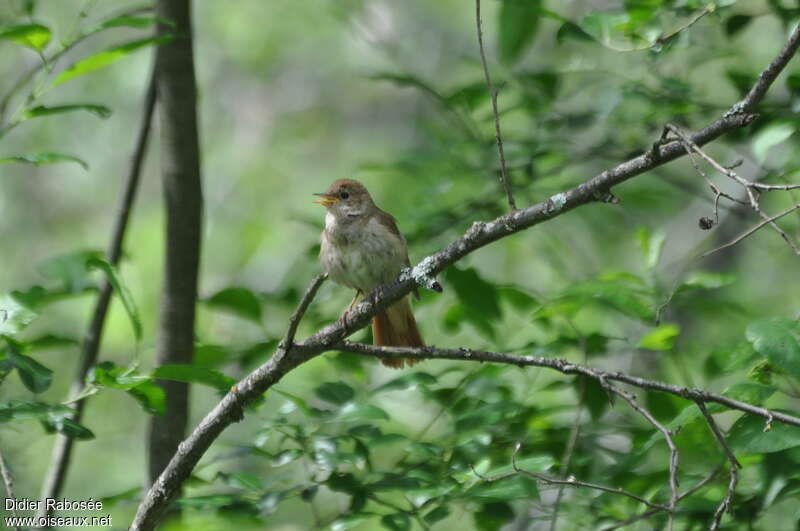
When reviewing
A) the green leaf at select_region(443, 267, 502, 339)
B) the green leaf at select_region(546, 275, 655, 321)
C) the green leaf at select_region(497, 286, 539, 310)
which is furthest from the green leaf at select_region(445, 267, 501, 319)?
the green leaf at select_region(546, 275, 655, 321)

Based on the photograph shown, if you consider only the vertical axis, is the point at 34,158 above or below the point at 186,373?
above

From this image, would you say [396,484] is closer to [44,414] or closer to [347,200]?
[44,414]

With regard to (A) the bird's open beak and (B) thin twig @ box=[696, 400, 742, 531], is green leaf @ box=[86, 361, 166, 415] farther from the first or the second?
(A) the bird's open beak

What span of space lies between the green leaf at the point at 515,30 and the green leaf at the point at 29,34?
6.38 ft

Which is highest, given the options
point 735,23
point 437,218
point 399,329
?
point 735,23

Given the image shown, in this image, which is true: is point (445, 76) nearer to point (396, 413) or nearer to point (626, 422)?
point (396, 413)

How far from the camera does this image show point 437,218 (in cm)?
437

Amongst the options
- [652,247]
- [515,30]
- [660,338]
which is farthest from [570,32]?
[660,338]

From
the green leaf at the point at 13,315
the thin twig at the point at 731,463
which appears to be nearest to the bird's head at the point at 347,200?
the green leaf at the point at 13,315

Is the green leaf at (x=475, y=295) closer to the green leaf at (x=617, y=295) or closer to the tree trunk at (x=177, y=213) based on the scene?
the green leaf at (x=617, y=295)

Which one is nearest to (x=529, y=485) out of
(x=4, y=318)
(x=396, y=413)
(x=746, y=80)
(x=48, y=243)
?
(x=4, y=318)

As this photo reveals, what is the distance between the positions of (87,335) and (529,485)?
2.32m

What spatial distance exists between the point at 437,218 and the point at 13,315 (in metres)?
2.20

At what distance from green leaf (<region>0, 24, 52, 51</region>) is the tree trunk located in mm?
678
